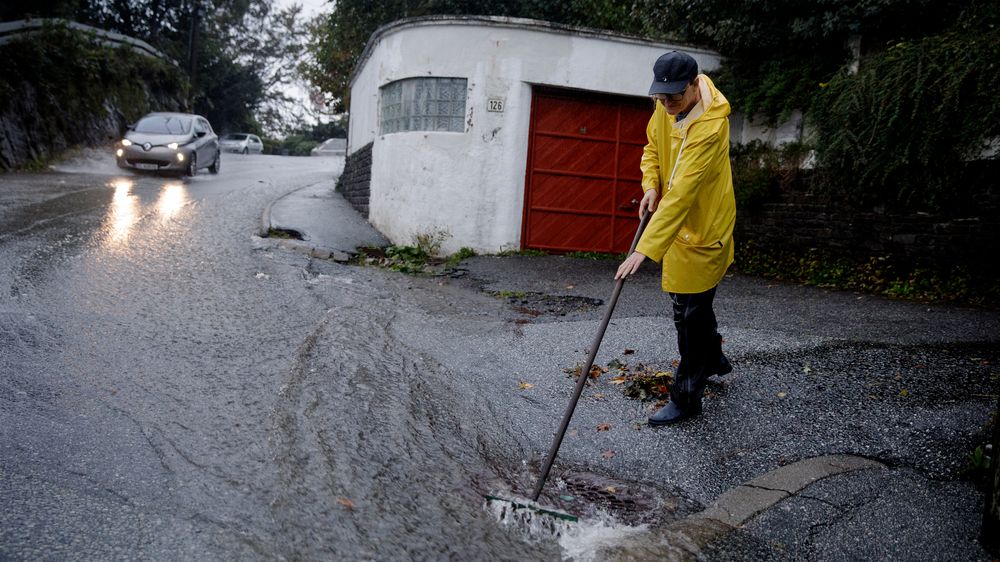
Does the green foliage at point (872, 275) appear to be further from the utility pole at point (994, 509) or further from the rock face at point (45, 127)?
the rock face at point (45, 127)

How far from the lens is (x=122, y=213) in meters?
11.6

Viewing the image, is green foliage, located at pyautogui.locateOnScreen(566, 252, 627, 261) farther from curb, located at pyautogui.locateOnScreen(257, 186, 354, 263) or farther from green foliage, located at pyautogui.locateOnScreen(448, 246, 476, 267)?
curb, located at pyautogui.locateOnScreen(257, 186, 354, 263)

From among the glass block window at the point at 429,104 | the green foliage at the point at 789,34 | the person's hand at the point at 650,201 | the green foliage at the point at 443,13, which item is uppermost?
the green foliage at the point at 443,13

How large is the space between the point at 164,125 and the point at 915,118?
55.5ft

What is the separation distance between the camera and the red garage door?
11.2 meters

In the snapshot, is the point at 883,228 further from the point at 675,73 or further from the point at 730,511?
the point at 730,511

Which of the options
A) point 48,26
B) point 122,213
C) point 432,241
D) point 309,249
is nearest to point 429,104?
point 432,241

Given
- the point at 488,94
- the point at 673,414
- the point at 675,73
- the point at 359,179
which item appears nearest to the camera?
the point at 675,73

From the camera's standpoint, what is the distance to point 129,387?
176 inches

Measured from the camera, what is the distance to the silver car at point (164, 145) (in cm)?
1769

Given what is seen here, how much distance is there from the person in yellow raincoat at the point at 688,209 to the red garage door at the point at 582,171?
6.86 meters

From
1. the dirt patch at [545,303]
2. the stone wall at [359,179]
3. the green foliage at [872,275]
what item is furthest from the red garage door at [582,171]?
the stone wall at [359,179]

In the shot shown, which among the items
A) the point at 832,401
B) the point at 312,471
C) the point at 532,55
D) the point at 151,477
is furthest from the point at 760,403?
the point at 532,55

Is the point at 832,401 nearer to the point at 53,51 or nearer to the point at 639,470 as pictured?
the point at 639,470
